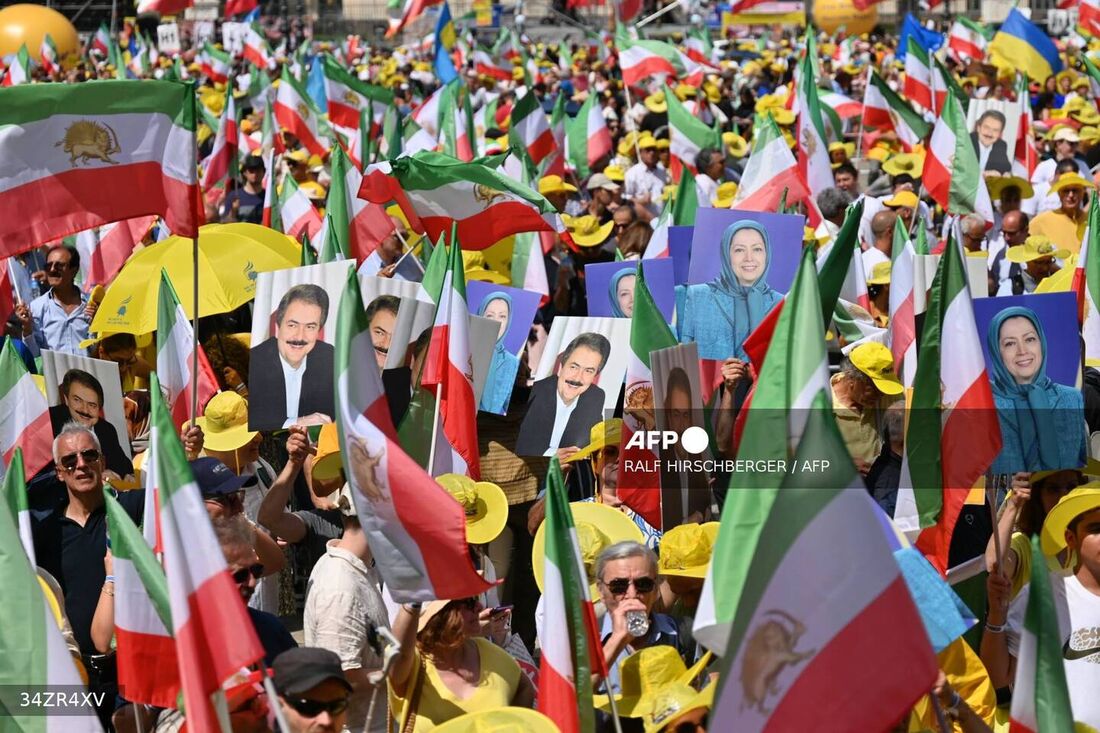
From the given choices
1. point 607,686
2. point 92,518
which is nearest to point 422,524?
point 607,686

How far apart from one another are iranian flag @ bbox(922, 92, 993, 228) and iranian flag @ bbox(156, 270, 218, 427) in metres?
4.94

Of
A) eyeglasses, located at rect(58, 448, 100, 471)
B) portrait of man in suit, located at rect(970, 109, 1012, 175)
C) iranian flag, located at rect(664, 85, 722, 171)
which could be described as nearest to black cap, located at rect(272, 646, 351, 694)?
eyeglasses, located at rect(58, 448, 100, 471)

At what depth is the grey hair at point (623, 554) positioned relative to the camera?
17.4ft

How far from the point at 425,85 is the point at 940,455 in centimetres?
1982

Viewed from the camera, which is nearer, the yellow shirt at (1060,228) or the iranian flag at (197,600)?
the iranian flag at (197,600)

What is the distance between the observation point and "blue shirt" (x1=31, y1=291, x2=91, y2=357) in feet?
30.6

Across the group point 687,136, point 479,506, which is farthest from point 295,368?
point 687,136

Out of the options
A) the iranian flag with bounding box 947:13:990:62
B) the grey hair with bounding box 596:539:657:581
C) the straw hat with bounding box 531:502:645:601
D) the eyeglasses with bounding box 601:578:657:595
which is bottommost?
the iranian flag with bounding box 947:13:990:62

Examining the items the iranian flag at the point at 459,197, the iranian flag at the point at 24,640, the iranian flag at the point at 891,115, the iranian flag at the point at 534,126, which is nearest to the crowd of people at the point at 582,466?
the iranian flag at the point at 24,640

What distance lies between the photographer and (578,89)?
82.1 ft

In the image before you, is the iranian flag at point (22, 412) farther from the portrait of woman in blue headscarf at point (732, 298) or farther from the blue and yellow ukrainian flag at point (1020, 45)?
the blue and yellow ukrainian flag at point (1020, 45)

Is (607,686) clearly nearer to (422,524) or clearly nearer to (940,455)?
(422,524)

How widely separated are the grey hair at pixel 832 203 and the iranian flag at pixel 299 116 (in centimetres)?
593

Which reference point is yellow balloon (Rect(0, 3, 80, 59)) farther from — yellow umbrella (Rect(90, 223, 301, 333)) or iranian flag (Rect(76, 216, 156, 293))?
yellow umbrella (Rect(90, 223, 301, 333))
